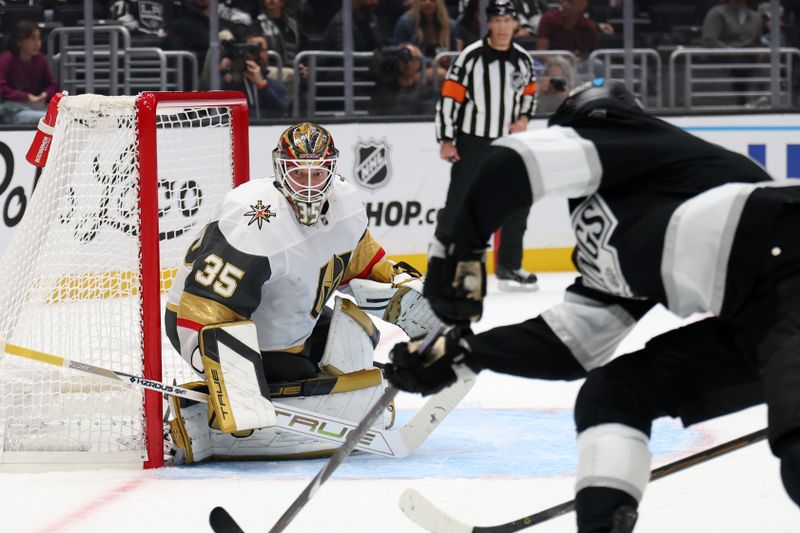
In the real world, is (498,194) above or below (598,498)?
above

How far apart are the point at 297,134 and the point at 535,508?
1.06 m

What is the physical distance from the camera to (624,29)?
23.6ft

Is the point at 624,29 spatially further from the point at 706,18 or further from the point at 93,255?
the point at 93,255

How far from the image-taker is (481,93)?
613 cm

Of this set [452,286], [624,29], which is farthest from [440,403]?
[624,29]

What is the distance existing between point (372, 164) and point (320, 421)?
137 inches

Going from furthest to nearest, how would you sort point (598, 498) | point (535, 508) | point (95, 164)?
point (95, 164), point (535, 508), point (598, 498)

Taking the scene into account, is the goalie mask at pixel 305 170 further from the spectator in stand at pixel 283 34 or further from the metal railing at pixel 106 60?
the spectator in stand at pixel 283 34

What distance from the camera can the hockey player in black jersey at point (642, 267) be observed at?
190 centimetres

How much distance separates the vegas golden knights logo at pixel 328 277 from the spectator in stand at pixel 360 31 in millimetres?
3579

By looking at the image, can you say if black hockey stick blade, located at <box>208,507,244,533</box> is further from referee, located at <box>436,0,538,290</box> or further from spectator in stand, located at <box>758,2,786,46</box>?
spectator in stand, located at <box>758,2,786,46</box>

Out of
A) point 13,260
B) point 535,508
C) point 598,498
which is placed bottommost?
point 535,508

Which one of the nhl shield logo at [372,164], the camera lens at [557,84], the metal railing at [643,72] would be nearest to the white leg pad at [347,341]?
the nhl shield logo at [372,164]

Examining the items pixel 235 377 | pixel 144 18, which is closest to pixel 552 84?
pixel 144 18
